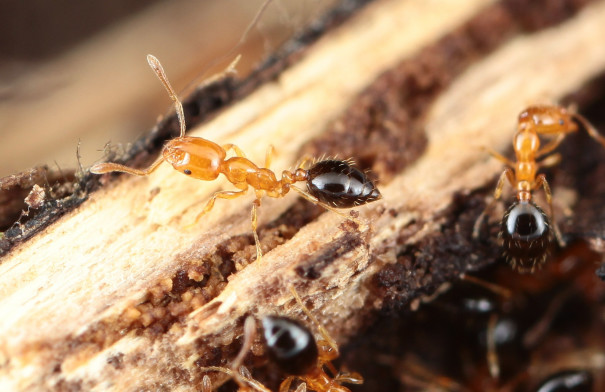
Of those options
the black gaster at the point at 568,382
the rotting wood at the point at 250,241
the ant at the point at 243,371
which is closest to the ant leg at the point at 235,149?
the rotting wood at the point at 250,241

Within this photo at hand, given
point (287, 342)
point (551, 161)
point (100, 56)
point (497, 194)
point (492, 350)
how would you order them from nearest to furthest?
point (287, 342), point (497, 194), point (551, 161), point (492, 350), point (100, 56)

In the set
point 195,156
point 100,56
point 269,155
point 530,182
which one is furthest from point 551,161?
point 100,56

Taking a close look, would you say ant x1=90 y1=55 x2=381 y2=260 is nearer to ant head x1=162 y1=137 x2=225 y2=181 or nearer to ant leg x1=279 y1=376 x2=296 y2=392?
ant head x1=162 y1=137 x2=225 y2=181

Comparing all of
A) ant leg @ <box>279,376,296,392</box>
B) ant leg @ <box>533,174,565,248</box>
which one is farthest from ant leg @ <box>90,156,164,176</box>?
ant leg @ <box>533,174,565,248</box>

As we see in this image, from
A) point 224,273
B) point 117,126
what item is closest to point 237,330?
point 224,273

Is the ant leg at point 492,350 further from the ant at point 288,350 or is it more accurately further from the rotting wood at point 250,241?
the ant at point 288,350

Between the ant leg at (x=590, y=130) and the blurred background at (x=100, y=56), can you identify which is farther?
the blurred background at (x=100, y=56)

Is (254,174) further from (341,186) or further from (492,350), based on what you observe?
→ (492,350)
